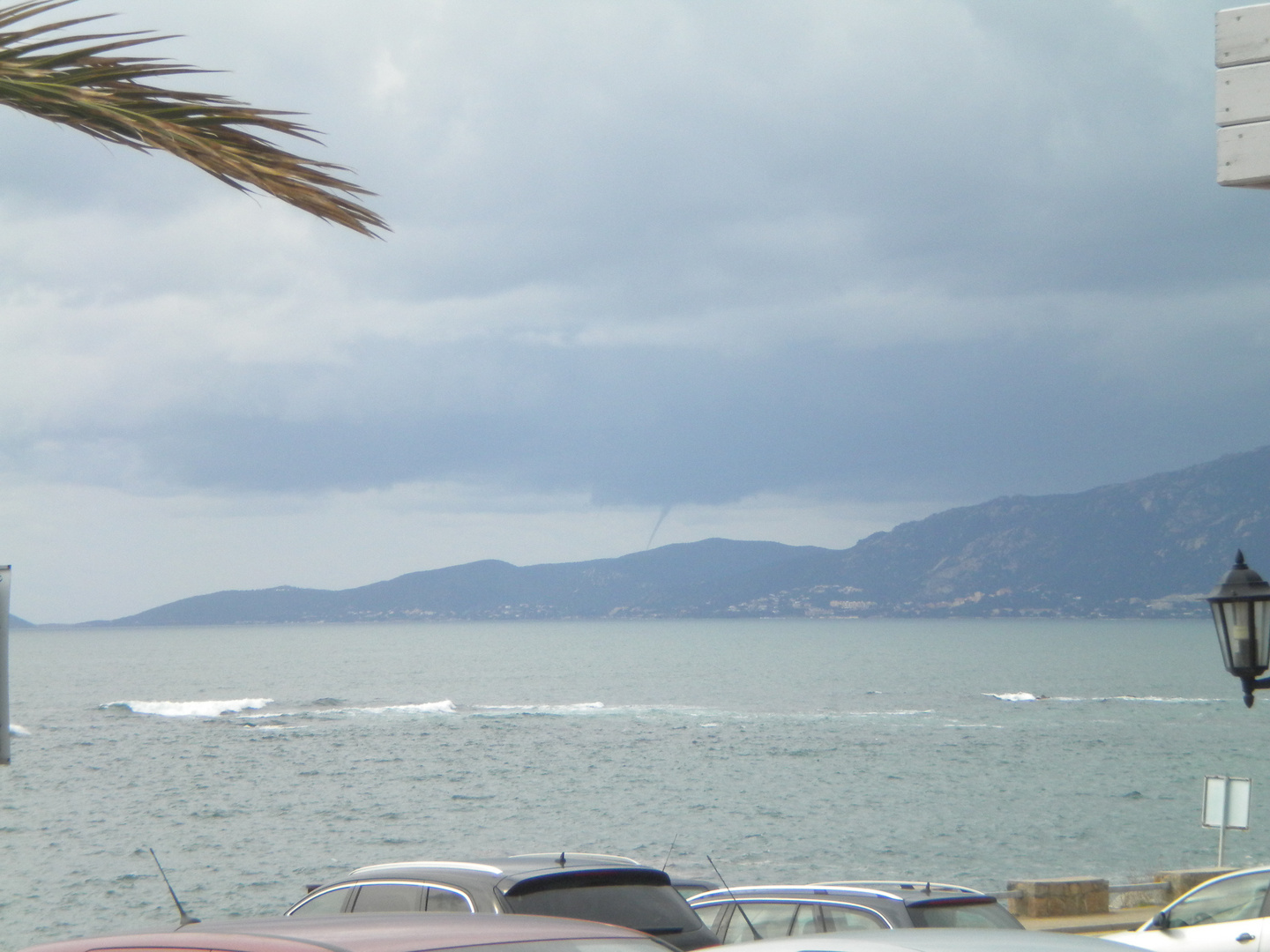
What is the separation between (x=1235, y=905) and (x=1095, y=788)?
44454 millimetres

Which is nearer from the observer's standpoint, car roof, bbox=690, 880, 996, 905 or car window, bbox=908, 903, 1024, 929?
car window, bbox=908, 903, 1024, 929

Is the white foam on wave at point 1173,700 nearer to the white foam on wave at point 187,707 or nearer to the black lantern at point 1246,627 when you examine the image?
the white foam on wave at point 187,707

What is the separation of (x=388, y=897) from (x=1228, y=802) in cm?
1116

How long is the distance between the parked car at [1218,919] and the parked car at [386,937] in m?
7.52

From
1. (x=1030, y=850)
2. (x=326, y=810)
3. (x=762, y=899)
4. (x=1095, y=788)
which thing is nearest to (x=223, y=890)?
(x=326, y=810)

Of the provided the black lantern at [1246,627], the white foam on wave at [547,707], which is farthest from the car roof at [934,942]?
the white foam on wave at [547,707]

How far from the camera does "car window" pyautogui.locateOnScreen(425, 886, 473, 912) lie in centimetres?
731

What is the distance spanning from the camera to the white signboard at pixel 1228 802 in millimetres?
14844

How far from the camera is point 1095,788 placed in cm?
5125

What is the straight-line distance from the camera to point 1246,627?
7750 millimetres

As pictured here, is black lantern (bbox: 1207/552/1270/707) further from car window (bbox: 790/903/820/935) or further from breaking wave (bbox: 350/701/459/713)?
breaking wave (bbox: 350/701/459/713)

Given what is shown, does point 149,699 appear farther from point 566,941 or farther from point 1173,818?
point 566,941

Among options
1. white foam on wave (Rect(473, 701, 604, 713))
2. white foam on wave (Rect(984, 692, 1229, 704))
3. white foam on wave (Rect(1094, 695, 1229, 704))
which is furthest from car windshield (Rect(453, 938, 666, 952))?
white foam on wave (Rect(1094, 695, 1229, 704))

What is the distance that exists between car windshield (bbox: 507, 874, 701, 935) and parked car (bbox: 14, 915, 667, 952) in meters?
3.46
